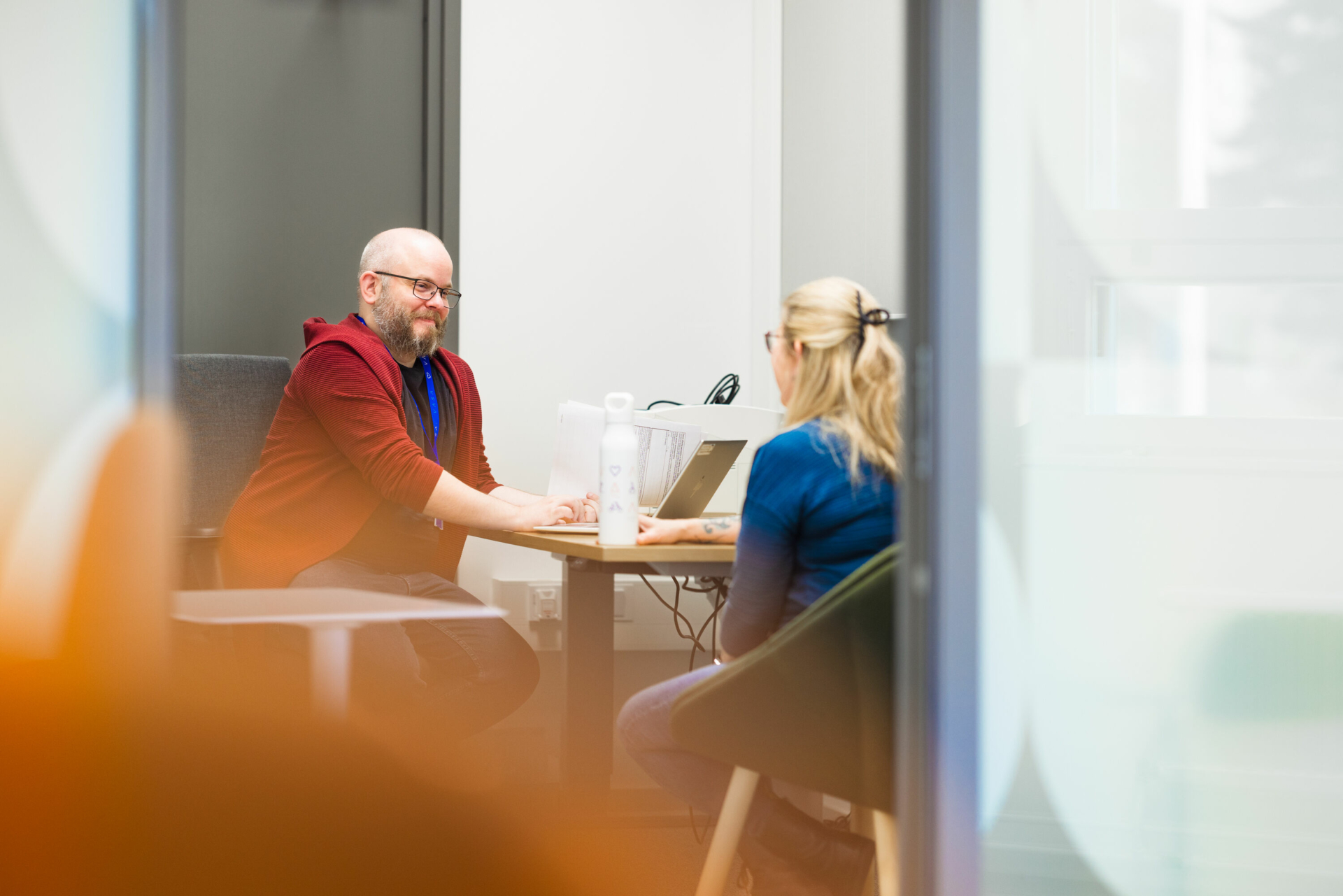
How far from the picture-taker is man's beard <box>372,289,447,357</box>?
2.29 m

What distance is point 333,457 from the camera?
2.09m

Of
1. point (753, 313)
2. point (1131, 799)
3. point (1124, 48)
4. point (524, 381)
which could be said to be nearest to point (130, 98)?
point (1124, 48)

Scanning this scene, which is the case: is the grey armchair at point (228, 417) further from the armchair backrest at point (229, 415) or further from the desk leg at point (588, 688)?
the desk leg at point (588, 688)

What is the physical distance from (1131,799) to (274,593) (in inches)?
44.1

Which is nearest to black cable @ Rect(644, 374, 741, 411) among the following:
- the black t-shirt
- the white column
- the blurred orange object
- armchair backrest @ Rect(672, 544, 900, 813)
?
the black t-shirt

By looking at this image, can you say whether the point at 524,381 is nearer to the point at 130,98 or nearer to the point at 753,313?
the point at 753,313

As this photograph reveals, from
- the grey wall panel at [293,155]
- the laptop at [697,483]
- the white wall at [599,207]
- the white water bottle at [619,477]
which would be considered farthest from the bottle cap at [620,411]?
the grey wall panel at [293,155]

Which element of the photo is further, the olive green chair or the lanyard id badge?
the lanyard id badge

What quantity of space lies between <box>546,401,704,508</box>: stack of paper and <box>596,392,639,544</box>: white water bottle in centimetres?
8

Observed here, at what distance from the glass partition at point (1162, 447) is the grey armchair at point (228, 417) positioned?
147 centimetres

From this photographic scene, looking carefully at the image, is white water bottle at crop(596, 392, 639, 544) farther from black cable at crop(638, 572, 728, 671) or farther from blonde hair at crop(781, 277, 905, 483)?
black cable at crop(638, 572, 728, 671)

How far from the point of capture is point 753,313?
3.06 metres

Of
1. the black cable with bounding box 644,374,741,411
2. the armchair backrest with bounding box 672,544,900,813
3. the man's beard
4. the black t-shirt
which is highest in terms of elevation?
the man's beard

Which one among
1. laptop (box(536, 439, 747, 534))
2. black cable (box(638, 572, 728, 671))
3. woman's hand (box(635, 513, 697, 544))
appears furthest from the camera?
black cable (box(638, 572, 728, 671))
